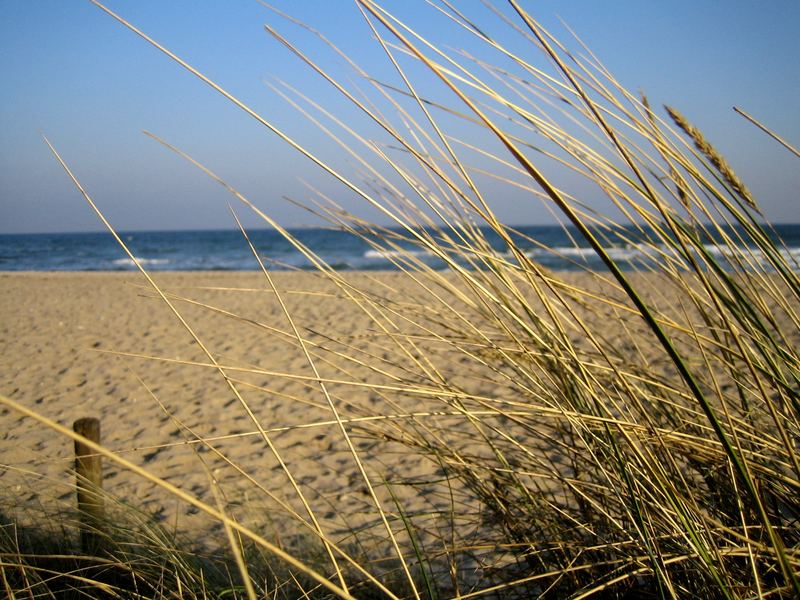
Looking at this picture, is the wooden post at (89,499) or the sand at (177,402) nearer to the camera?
the wooden post at (89,499)

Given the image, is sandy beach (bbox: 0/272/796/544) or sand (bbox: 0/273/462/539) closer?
sandy beach (bbox: 0/272/796/544)

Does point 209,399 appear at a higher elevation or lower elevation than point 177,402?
higher

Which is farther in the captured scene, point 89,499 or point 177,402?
point 177,402

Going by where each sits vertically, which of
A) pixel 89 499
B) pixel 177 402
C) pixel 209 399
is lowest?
pixel 177 402

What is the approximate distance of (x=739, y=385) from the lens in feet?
3.63

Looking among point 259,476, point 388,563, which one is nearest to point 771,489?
point 388,563

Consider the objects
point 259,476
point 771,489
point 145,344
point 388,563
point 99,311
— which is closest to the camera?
point 771,489

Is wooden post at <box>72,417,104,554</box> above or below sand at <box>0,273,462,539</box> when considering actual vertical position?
above

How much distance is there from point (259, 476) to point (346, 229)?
2.41 m

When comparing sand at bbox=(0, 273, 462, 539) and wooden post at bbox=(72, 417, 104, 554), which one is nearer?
wooden post at bbox=(72, 417, 104, 554)

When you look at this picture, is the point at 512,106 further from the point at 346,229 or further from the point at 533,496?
the point at 533,496

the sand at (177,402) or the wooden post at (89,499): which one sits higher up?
the wooden post at (89,499)

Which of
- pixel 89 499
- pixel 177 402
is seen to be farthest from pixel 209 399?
pixel 89 499

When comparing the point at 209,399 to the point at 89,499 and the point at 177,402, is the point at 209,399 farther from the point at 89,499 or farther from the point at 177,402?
the point at 89,499
